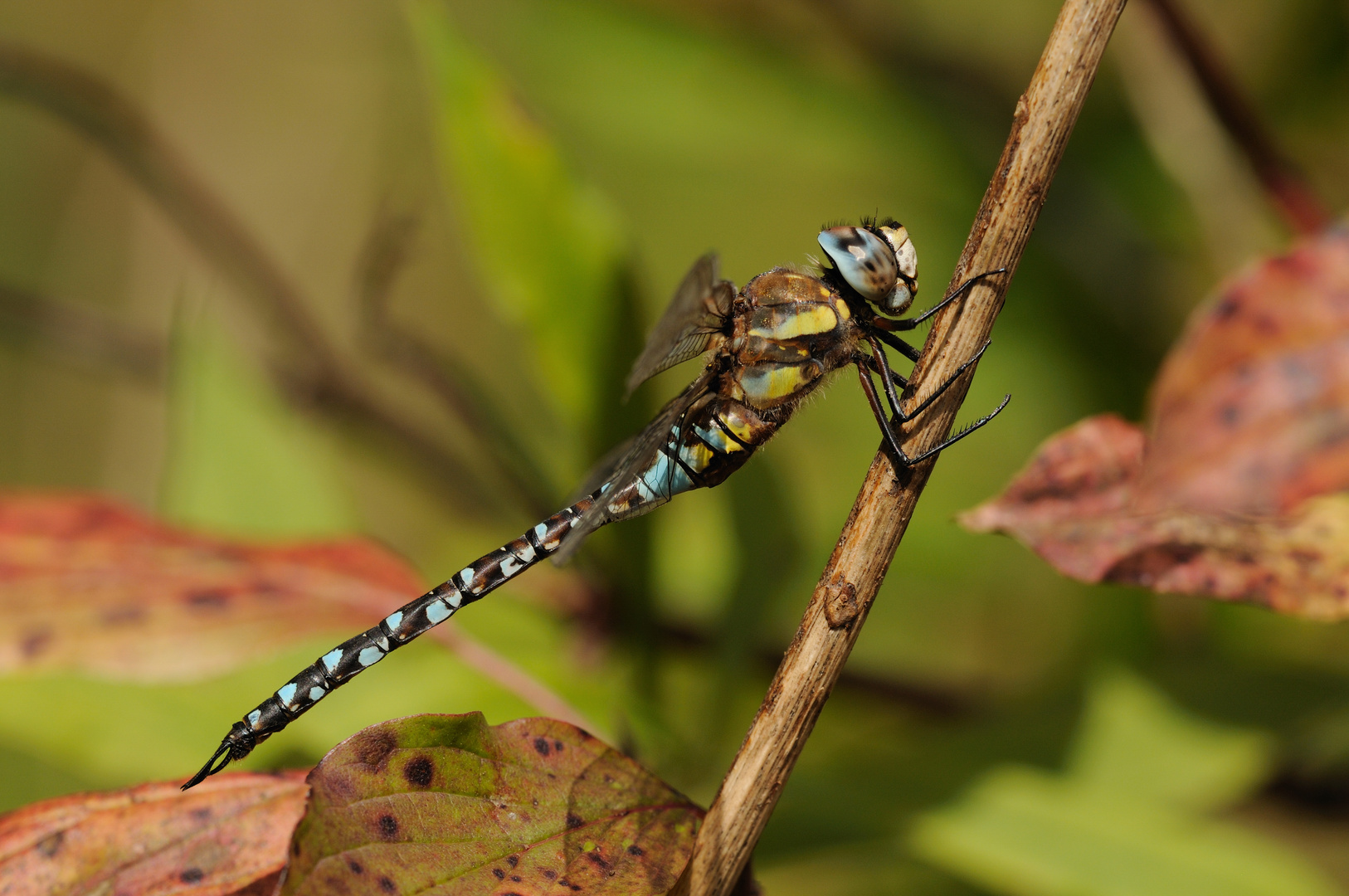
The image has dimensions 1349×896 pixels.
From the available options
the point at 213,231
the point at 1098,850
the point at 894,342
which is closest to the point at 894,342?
the point at 894,342

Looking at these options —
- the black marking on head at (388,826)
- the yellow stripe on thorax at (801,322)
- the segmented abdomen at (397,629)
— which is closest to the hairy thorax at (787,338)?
the yellow stripe on thorax at (801,322)

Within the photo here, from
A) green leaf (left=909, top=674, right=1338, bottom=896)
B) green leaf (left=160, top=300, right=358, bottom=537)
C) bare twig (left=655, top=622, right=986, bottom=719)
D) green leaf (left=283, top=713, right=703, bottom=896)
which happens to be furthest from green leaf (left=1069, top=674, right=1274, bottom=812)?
green leaf (left=160, top=300, right=358, bottom=537)

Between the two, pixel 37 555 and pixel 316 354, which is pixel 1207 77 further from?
pixel 316 354

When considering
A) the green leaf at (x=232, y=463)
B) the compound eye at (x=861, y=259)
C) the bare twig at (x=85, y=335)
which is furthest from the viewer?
the bare twig at (x=85, y=335)

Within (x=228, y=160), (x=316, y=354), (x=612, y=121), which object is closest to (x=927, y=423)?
(x=316, y=354)

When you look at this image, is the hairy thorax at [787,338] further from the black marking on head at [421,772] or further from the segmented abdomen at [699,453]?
the black marking on head at [421,772]
